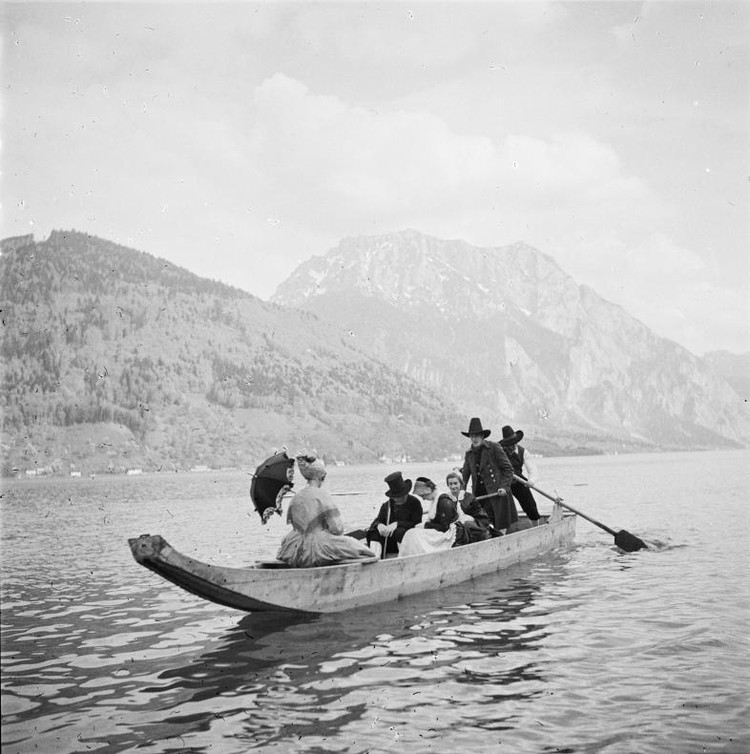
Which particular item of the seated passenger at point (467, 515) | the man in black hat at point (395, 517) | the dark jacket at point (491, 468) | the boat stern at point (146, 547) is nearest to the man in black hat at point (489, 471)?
the dark jacket at point (491, 468)

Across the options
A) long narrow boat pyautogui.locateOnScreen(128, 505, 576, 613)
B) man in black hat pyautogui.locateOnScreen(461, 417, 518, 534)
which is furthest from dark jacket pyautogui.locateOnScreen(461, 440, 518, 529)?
long narrow boat pyautogui.locateOnScreen(128, 505, 576, 613)

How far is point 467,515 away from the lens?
59.7 ft

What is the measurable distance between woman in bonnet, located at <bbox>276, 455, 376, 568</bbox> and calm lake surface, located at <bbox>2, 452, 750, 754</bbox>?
3.63 ft

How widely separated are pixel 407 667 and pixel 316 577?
2789 mm

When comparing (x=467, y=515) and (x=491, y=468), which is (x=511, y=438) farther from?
(x=467, y=515)

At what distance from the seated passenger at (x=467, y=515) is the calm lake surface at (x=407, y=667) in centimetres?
109

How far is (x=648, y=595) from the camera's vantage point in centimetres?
1500

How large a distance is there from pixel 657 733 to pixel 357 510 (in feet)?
138

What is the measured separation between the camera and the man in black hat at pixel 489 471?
17500 mm

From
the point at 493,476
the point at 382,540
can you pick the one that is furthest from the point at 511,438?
the point at 382,540

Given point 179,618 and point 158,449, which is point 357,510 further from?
point 158,449

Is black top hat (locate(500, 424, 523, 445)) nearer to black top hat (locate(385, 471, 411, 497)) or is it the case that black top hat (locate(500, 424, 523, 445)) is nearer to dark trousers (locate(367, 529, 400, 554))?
dark trousers (locate(367, 529, 400, 554))

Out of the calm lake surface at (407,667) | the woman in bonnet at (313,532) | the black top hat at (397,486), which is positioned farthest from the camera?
the black top hat at (397,486)

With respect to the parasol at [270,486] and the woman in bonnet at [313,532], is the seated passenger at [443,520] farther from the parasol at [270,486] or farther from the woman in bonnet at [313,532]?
the parasol at [270,486]
